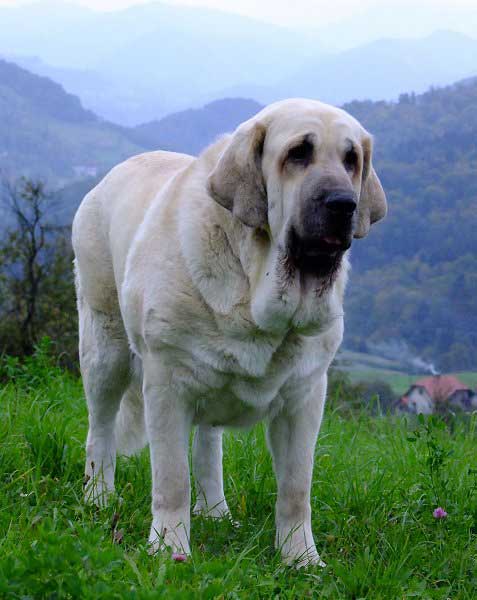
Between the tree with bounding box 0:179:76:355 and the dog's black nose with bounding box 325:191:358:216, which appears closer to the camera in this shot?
the dog's black nose with bounding box 325:191:358:216

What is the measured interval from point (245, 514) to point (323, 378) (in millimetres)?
783

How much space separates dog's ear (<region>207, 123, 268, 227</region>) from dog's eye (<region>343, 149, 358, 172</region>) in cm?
29

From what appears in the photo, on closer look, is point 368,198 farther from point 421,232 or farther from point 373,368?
point 421,232

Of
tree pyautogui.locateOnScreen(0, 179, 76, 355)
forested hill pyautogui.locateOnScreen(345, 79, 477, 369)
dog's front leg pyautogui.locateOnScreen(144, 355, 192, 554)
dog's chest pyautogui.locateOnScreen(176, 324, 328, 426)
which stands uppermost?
dog's chest pyautogui.locateOnScreen(176, 324, 328, 426)

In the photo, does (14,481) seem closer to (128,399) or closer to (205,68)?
(128,399)

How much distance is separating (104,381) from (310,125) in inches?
68.0

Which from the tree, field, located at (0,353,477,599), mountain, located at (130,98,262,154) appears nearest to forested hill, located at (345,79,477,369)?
mountain, located at (130,98,262,154)

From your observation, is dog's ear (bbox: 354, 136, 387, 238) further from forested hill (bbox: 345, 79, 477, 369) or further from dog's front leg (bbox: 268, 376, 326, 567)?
forested hill (bbox: 345, 79, 477, 369)

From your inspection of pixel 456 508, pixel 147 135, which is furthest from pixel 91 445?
pixel 147 135

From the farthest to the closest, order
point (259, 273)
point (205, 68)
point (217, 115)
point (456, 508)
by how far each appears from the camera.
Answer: point (205, 68) < point (217, 115) < point (456, 508) < point (259, 273)

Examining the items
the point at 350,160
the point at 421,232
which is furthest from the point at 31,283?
the point at 421,232

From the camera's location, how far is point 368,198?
10.6 feet

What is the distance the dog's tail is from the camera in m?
4.29

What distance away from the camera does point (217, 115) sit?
6994cm
